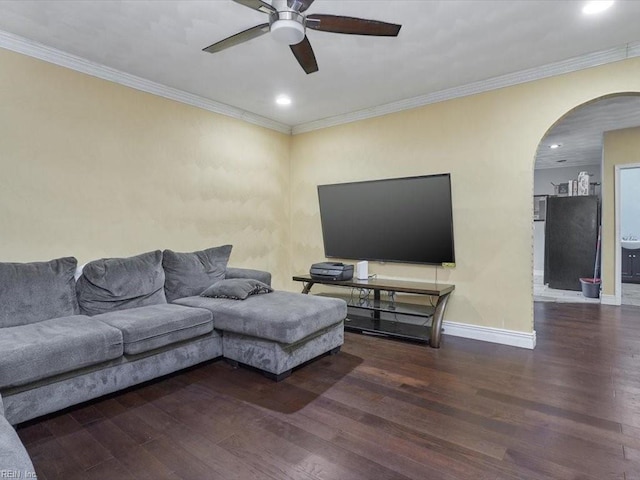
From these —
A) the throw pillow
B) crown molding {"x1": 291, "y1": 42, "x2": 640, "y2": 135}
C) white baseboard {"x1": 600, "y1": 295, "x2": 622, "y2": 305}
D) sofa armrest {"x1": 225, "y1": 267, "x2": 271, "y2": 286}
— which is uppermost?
crown molding {"x1": 291, "y1": 42, "x2": 640, "y2": 135}

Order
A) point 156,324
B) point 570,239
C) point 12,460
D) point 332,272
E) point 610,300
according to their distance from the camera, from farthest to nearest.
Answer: point 570,239 < point 610,300 < point 332,272 < point 156,324 < point 12,460

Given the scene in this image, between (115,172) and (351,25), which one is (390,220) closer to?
(351,25)

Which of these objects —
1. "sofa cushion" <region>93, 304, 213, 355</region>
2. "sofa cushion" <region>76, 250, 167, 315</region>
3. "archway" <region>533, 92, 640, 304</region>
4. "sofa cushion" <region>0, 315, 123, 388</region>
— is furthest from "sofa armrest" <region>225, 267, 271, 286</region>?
"archway" <region>533, 92, 640, 304</region>

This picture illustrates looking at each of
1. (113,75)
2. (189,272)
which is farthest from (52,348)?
(113,75)

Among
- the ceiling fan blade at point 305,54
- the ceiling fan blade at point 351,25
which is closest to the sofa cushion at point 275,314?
the ceiling fan blade at point 305,54

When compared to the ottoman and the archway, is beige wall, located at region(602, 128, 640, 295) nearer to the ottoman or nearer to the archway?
the archway

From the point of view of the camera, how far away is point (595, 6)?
2.37 m

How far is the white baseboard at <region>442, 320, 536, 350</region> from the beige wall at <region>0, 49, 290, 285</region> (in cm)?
252

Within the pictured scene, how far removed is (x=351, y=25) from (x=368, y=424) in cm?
234

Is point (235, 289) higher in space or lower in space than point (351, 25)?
lower

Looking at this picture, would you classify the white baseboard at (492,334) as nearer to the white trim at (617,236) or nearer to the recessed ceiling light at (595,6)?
the recessed ceiling light at (595,6)

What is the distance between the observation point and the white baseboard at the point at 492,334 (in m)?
3.42

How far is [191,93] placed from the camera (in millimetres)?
3898

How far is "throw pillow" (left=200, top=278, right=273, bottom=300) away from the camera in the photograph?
3184 mm
